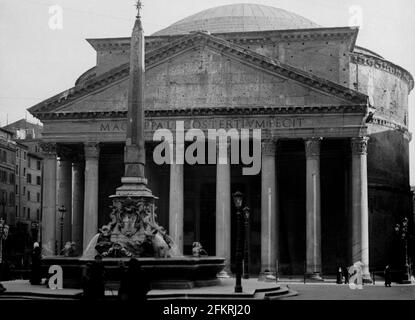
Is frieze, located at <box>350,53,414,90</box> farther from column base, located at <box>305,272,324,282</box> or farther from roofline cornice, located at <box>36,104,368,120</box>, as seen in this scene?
column base, located at <box>305,272,324,282</box>

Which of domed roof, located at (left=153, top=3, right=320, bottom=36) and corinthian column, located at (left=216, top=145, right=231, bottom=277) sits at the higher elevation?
domed roof, located at (left=153, top=3, right=320, bottom=36)

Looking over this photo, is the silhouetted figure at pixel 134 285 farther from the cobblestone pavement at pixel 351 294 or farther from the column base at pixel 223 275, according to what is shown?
the column base at pixel 223 275

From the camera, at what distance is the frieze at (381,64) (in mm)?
52281

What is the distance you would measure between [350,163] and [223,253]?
8843 millimetres

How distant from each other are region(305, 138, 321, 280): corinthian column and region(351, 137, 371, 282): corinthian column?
178 centimetres

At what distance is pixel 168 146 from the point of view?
41594 mm

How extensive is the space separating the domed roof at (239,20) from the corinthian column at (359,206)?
19.9 metres

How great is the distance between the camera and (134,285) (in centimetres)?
1408

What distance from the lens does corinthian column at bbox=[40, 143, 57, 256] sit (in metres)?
41.8

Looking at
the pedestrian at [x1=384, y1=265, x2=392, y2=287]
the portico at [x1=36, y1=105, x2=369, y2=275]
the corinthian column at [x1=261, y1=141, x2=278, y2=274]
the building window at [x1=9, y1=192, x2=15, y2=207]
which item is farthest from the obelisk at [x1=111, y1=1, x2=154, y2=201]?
the building window at [x1=9, y1=192, x2=15, y2=207]

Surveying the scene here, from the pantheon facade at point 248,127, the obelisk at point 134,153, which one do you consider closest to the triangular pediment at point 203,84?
the pantheon facade at point 248,127

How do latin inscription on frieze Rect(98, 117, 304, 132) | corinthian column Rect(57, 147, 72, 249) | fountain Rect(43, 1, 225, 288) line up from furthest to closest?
corinthian column Rect(57, 147, 72, 249), latin inscription on frieze Rect(98, 117, 304, 132), fountain Rect(43, 1, 225, 288)

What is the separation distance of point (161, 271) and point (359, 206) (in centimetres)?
2043

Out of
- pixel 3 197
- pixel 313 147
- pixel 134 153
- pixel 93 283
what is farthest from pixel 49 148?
A: pixel 93 283
